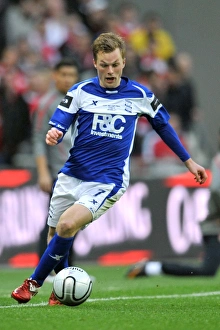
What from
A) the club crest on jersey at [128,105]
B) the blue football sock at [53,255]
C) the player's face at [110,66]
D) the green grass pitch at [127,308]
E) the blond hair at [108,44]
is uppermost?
the blond hair at [108,44]

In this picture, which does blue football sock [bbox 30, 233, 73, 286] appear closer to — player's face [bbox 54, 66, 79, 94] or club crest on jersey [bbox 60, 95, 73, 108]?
club crest on jersey [bbox 60, 95, 73, 108]

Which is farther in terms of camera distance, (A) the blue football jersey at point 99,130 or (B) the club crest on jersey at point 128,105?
(B) the club crest on jersey at point 128,105

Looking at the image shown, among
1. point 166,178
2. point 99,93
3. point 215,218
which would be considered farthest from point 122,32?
point 99,93

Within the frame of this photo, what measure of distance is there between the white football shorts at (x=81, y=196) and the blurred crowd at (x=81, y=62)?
18.9 feet

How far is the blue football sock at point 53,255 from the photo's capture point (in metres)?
7.18

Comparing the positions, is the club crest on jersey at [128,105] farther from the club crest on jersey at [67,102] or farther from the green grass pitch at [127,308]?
the green grass pitch at [127,308]

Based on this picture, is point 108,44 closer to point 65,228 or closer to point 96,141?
point 96,141

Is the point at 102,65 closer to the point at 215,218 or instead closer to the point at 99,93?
the point at 99,93

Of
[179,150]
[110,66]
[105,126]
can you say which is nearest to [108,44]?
[110,66]

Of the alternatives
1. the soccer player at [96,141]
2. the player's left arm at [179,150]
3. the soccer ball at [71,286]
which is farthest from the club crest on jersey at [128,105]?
the soccer ball at [71,286]

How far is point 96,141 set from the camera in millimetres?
7398

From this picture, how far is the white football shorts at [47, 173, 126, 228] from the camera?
7246 mm

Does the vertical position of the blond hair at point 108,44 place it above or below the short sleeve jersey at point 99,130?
above

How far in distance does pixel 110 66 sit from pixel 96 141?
0.64 m
